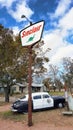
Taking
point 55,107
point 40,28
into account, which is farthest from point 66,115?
point 40,28

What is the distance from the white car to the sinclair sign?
5.92 meters

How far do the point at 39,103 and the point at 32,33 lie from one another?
706 centimetres

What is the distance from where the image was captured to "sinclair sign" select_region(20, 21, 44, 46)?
17.8m

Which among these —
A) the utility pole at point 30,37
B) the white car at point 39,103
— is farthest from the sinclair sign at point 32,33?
the white car at point 39,103

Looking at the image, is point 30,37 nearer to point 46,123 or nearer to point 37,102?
point 46,123

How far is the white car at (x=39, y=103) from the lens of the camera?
73.4ft

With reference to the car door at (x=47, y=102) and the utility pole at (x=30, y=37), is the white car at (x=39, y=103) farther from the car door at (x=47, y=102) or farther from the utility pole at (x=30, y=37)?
the utility pole at (x=30, y=37)

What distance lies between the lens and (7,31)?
131ft

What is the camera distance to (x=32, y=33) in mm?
18406

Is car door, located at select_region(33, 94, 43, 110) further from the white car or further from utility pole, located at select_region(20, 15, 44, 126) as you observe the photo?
utility pole, located at select_region(20, 15, 44, 126)

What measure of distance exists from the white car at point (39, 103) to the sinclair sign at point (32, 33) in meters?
5.92

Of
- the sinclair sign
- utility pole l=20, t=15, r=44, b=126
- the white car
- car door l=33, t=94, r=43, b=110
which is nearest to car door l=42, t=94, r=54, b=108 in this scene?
the white car

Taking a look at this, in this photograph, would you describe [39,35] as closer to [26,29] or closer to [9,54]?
[26,29]

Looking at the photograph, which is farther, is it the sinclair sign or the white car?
the white car
